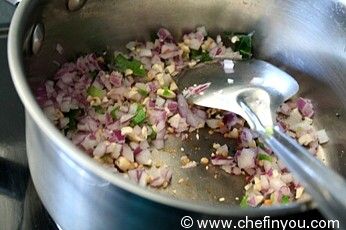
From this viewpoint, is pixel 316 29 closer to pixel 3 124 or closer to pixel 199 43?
pixel 199 43

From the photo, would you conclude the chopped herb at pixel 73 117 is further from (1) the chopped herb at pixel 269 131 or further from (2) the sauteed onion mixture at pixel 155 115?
(1) the chopped herb at pixel 269 131

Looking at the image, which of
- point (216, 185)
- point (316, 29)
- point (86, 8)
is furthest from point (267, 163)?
point (86, 8)

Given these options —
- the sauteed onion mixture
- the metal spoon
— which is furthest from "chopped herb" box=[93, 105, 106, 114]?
the metal spoon

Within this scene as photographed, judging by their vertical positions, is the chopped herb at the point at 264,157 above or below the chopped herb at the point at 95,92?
below

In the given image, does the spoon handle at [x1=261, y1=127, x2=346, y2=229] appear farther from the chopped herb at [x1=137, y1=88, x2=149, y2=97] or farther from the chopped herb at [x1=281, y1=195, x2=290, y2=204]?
the chopped herb at [x1=137, y1=88, x2=149, y2=97]

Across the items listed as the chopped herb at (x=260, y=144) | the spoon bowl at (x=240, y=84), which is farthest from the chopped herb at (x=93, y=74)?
the chopped herb at (x=260, y=144)

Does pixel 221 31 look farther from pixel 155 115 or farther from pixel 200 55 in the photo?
pixel 155 115
